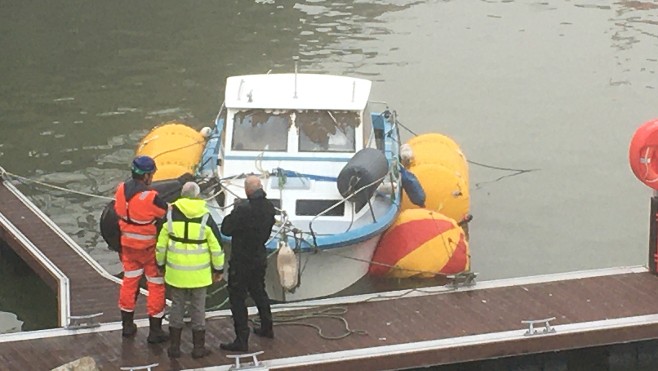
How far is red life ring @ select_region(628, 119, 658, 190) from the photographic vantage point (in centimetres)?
1205

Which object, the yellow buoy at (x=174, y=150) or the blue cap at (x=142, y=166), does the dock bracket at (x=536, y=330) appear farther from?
the yellow buoy at (x=174, y=150)

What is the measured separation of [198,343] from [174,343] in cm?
23

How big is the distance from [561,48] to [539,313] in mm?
16790

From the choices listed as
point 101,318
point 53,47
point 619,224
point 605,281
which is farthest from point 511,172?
point 53,47

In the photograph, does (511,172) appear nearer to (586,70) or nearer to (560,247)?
(560,247)

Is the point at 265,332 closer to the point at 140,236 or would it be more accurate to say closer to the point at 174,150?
the point at 140,236

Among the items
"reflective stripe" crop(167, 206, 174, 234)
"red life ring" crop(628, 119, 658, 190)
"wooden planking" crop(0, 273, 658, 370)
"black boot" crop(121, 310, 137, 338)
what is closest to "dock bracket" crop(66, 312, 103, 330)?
"wooden planking" crop(0, 273, 658, 370)

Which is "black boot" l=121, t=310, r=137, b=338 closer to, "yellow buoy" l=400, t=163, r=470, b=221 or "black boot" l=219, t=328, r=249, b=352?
"black boot" l=219, t=328, r=249, b=352

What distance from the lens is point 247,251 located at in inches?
408

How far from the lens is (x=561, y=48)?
89.8ft

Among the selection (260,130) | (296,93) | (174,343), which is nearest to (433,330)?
(174,343)

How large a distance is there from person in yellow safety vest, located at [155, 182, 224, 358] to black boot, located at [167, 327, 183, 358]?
0.12 metres

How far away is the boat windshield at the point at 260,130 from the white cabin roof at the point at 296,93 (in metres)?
0.11

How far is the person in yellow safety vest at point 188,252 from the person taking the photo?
10.0m
